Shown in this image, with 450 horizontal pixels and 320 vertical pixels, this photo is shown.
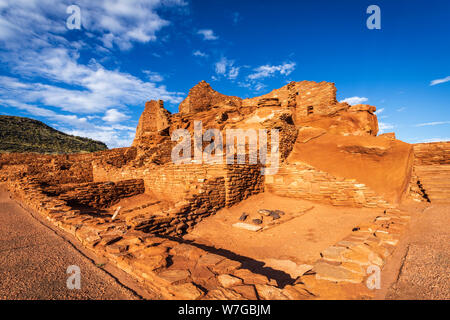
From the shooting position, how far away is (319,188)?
7234 mm

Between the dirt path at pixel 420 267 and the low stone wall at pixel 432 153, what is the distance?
4785mm

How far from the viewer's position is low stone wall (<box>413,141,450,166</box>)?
6807mm

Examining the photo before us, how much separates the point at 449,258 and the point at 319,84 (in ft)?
47.2

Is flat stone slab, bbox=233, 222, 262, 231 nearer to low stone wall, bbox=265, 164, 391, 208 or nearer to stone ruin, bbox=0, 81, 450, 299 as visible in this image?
stone ruin, bbox=0, 81, 450, 299

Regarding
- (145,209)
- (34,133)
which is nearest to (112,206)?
(145,209)

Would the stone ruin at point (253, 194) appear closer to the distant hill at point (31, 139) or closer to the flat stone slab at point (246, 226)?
the flat stone slab at point (246, 226)

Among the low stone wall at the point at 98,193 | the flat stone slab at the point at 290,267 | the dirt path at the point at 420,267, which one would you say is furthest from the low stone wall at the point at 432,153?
the low stone wall at the point at 98,193

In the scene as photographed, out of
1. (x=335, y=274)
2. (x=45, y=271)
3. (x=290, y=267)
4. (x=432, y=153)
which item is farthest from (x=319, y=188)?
(x=45, y=271)

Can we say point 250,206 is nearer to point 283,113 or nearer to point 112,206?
point 283,113

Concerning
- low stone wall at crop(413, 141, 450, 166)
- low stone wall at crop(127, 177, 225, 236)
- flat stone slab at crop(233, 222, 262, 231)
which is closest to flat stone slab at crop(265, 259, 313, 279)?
flat stone slab at crop(233, 222, 262, 231)

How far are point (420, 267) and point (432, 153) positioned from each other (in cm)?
736

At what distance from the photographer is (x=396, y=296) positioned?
1.78 meters

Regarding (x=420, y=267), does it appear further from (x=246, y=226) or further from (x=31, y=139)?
(x=31, y=139)

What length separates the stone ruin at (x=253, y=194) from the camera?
217cm
